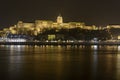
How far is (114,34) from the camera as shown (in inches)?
5354

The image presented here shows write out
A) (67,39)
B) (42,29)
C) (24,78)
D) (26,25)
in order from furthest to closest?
(26,25) < (42,29) < (67,39) < (24,78)

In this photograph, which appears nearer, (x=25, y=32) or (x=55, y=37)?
(x=55, y=37)

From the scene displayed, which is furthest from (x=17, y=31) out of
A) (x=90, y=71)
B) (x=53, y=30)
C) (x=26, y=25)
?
(x=90, y=71)

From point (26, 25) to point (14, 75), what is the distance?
12544 centimetres

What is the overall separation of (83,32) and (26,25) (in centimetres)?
3196

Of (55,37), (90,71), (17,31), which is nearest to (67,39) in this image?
(55,37)

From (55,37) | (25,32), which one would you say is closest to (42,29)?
(25,32)

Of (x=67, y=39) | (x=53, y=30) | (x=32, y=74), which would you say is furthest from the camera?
(x=53, y=30)

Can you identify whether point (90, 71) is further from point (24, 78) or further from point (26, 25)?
point (26, 25)

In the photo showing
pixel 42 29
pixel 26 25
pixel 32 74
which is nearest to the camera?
pixel 32 74

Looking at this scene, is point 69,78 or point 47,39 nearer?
point 69,78

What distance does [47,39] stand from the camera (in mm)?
118312

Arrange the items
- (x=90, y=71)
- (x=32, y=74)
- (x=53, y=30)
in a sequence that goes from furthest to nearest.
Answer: (x=53, y=30)
(x=90, y=71)
(x=32, y=74)

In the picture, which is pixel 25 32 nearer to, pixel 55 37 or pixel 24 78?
pixel 55 37
